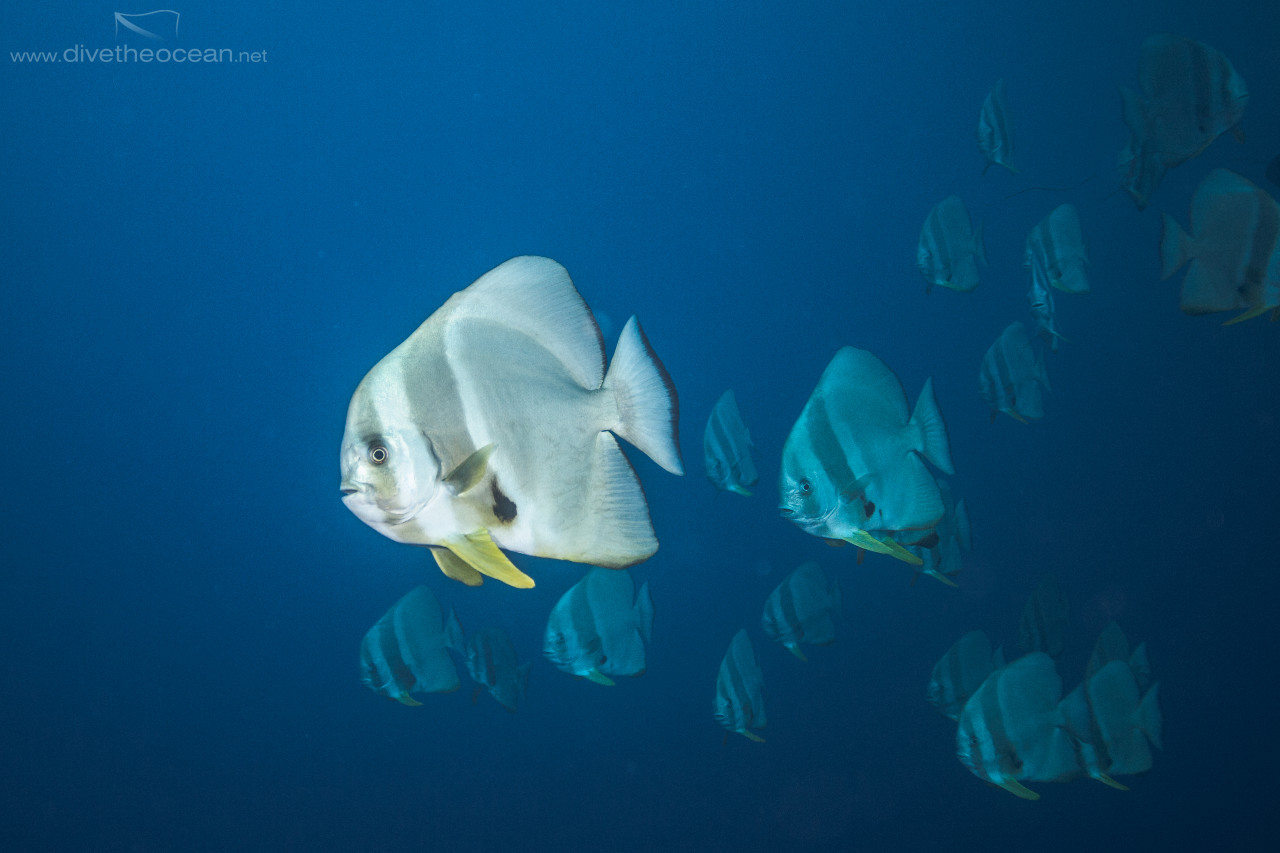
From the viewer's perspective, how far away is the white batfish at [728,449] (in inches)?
122

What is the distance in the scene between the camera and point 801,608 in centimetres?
318

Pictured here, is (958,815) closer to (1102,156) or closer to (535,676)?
(535,676)

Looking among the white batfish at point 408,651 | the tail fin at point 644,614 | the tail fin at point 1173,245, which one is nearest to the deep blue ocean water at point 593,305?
the white batfish at point 408,651

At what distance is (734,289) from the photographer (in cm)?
483

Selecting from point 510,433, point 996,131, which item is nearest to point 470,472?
point 510,433

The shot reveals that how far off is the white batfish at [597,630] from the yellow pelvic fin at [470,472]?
7.28 ft

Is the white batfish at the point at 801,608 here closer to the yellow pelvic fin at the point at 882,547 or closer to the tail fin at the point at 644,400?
the yellow pelvic fin at the point at 882,547

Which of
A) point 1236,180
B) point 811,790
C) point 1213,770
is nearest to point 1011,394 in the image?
point 1236,180

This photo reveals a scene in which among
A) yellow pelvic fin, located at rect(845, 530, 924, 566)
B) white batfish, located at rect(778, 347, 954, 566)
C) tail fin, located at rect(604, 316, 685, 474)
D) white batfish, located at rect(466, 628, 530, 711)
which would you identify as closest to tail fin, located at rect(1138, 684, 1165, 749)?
white batfish, located at rect(778, 347, 954, 566)

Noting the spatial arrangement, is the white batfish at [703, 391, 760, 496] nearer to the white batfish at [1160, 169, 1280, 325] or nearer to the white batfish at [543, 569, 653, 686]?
the white batfish at [543, 569, 653, 686]

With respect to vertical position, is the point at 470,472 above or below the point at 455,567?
above

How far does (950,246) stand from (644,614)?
2.30 m

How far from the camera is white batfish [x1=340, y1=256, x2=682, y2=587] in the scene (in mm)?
877

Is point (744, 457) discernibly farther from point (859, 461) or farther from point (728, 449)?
point (859, 461)
